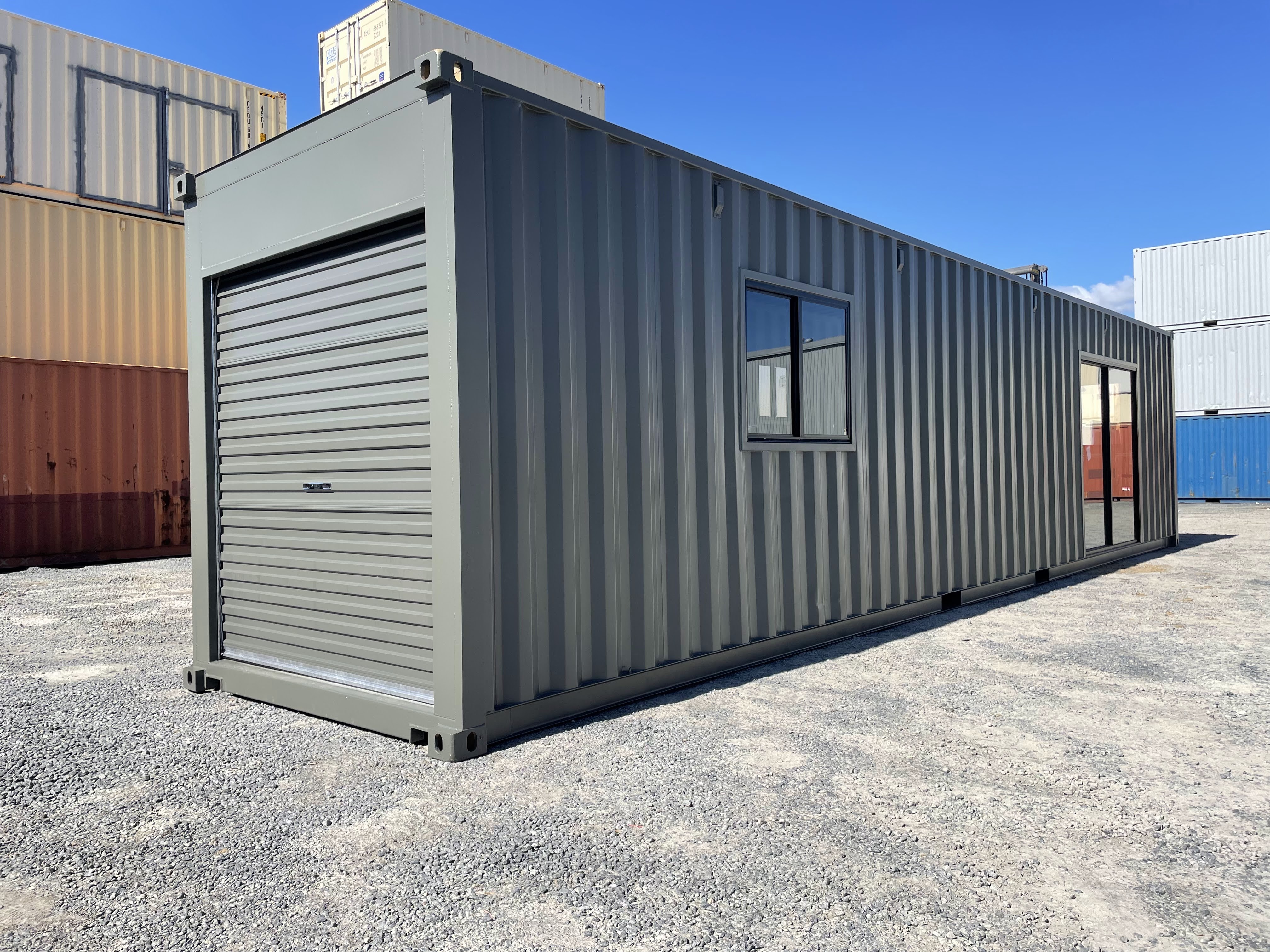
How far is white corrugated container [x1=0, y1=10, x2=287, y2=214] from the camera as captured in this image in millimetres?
13859

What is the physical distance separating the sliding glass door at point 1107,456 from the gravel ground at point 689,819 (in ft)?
15.6

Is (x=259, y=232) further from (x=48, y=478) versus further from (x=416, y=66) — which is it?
(x=48, y=478)

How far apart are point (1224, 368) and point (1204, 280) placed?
2.80 m

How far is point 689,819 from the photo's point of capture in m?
3.07

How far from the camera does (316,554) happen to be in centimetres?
460

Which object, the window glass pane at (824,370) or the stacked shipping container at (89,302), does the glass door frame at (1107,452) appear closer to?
the window glass pane at (824,370)

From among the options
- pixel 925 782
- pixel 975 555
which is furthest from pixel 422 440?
pixel 975 555

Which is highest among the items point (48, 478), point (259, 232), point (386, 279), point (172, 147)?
point (172, 147)

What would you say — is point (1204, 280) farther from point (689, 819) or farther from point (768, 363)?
point (689, 819)

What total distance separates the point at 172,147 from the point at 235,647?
1377 cm

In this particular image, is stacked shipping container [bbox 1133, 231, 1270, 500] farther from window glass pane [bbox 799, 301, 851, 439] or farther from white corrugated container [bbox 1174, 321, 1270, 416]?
window glass pane [bbox 799, 301, 851, 439]

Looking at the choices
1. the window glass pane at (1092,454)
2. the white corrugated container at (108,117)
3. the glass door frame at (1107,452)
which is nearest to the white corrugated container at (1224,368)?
the glass door frame at (1107,452)

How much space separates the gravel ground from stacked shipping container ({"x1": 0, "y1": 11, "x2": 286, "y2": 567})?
755 cm

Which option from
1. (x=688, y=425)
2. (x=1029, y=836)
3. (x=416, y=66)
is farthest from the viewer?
(x=688, y=425)
